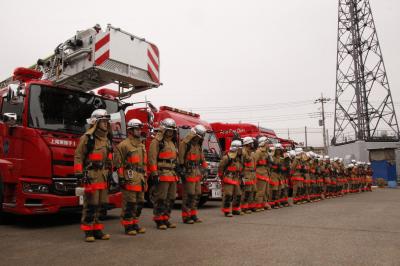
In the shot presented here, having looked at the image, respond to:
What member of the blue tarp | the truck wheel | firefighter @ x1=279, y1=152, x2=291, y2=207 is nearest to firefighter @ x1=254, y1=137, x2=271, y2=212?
firefighter @ x1=279, y1=152, x2=291, y2=207

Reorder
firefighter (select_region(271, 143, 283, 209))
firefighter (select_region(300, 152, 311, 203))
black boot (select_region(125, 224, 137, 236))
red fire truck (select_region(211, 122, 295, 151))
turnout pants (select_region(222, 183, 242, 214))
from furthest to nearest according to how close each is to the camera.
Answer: red fire truck (select_region(211, 122, 295, 151)) → firefighter (select_region(300, 152, 311, 203)) → firefighter (select_region(271, 143, 283, 209)) → turnout pants (select_region(222, 183, 242, 214)) → black boot (select_region(125, 224, 137, 236))

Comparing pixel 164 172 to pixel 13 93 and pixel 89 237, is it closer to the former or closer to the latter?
pixel 89 237

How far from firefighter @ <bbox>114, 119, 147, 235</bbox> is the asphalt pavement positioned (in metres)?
0.32

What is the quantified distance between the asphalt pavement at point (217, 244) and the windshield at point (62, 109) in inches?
76.2

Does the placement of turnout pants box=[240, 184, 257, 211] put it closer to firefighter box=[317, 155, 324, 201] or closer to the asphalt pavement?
the asphalt pavement

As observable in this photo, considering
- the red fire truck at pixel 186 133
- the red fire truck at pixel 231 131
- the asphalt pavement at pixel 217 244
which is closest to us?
the asphalt pavement at pixel 217 244

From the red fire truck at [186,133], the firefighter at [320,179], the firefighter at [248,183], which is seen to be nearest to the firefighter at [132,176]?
the red fire truck at [186,133]

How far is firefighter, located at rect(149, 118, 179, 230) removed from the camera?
22.1ft

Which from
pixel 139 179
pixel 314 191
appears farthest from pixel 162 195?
pixel 314 191

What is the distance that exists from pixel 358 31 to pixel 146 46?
34.8 metres

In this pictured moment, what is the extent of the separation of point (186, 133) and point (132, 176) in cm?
468

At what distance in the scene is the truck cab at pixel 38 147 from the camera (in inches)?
252

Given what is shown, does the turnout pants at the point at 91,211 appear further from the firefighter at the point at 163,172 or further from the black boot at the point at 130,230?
the firefighter at the point at 163,172

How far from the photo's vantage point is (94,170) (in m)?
5.77
